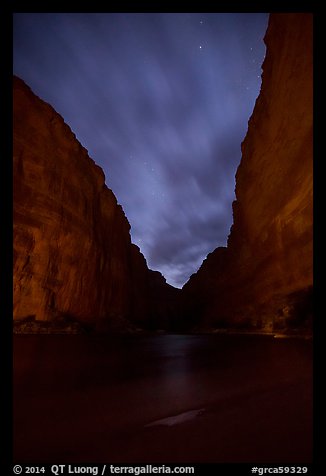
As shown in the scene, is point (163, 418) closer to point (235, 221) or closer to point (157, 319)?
point (235, 221)

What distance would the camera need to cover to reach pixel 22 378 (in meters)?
5.91

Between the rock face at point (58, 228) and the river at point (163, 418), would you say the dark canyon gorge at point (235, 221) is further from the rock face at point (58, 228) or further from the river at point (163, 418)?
the river at point (163, 418)

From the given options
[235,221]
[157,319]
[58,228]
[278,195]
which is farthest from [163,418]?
[157,319]

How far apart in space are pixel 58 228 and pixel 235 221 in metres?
28.4

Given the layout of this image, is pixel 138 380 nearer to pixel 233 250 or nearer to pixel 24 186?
pixel 24 186

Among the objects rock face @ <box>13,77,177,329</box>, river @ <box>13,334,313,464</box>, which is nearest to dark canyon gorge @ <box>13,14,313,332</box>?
rock face @ <box>13,77,177,329</box>

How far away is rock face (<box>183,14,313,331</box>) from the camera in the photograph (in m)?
19.2

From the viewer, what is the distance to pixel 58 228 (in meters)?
29.6

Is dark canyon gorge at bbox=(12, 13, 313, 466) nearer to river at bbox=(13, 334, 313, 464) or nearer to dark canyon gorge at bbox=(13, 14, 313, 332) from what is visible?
river at bbox=(13, 334, 313, 464)

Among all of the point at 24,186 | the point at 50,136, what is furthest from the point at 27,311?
the point at 50,136

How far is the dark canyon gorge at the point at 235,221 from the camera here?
20.8 m

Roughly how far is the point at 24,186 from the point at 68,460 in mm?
29325

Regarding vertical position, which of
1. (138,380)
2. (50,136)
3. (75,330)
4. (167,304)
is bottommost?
(167,304)

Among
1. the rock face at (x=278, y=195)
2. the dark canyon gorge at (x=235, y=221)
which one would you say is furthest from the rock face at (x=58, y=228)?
the rock face at (x=278, y=195)
